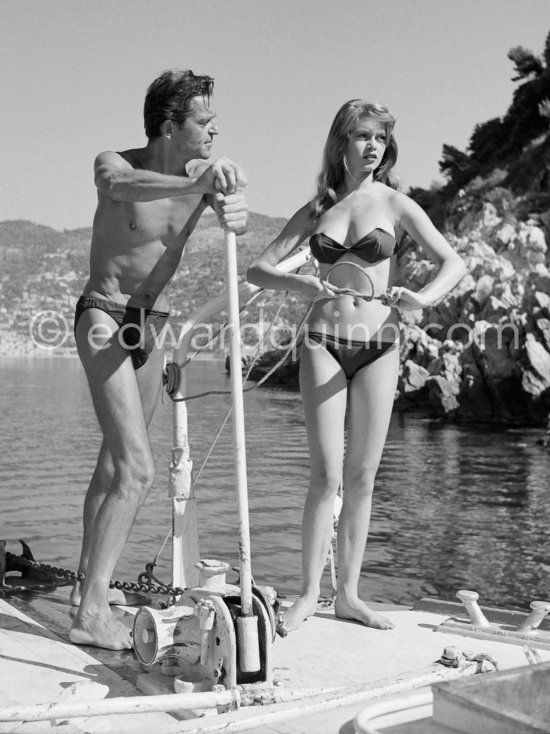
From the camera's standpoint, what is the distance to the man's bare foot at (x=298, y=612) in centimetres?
414

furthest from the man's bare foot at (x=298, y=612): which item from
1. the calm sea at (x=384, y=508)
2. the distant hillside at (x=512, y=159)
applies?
the distant hillside at (x=512, y=159)

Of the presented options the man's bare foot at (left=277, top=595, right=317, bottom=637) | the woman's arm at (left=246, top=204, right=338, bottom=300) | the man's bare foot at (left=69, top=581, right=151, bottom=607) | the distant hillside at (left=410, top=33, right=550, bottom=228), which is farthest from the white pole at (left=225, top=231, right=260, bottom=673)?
the distant hillside at (left=410, top=33, right=550, bottom=228)

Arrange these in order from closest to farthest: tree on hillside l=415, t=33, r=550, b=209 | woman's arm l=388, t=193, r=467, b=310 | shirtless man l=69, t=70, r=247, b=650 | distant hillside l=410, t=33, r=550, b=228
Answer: woman's arm l=388, t=193, r=467, b=310 < shirtless man l=69, t=70, r=247, b=650 < distant hillside l=410, t=33, r=550, b=228 < tree on hillside l=415, t=33, r=550, b=209

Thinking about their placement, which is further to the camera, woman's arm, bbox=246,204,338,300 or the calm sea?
the calm sea

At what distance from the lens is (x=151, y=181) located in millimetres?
3760

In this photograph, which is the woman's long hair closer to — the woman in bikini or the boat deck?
the woman in bikini

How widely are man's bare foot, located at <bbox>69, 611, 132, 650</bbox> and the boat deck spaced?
35 millimetres

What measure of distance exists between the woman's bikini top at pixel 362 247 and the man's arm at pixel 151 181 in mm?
711

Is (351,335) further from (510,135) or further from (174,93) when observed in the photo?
(510,135)

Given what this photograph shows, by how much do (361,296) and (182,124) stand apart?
1088 millimetres

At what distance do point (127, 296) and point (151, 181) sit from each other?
64cm

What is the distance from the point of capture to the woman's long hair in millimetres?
4250

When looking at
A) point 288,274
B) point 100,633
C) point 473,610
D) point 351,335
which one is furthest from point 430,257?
point 100,633

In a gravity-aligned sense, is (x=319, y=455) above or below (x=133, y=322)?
below
